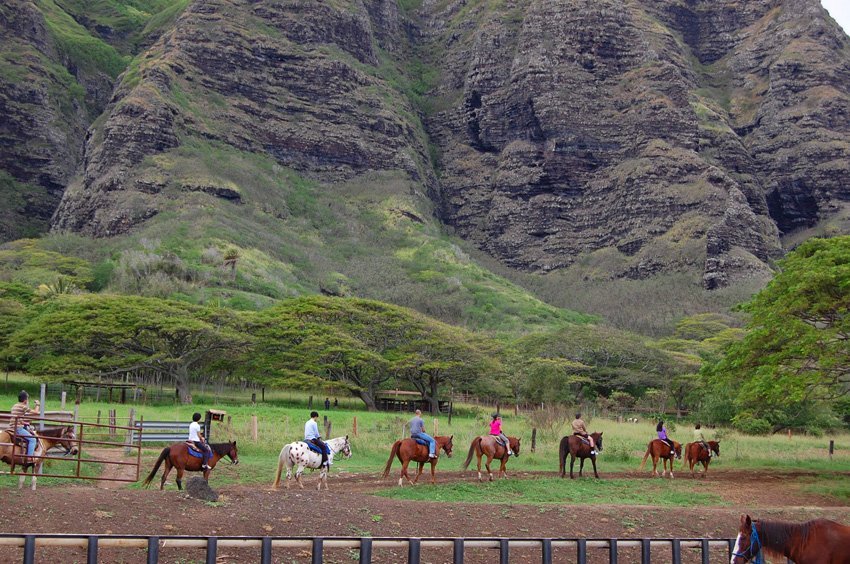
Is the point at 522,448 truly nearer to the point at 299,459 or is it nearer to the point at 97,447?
the point at 97,447

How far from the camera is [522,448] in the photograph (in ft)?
134

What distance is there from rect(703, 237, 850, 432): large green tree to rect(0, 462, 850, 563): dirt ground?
6.11 meters

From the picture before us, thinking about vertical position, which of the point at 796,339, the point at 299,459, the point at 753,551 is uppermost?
the point at 796,339

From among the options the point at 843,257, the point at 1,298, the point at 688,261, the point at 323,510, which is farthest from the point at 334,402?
the point at 688,261

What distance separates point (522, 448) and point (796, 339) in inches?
509

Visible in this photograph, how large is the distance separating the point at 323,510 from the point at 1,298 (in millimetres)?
68816

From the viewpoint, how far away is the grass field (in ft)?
94.0

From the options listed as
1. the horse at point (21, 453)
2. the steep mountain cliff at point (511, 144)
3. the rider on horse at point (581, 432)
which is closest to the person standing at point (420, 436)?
the rider on horse at point (581, 432)

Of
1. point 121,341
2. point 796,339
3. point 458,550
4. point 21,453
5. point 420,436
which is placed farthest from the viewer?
point 121,341

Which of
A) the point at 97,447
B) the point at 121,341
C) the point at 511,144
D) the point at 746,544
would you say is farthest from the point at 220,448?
the point at 511,144

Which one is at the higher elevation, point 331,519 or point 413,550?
point 413,550

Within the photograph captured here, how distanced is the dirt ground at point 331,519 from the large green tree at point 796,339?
611 centimetres

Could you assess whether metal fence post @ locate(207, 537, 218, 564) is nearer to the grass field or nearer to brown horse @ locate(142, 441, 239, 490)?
brown horse @ locate(142, 441, 239, 490)

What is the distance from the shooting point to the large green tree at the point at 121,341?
64.9 m
